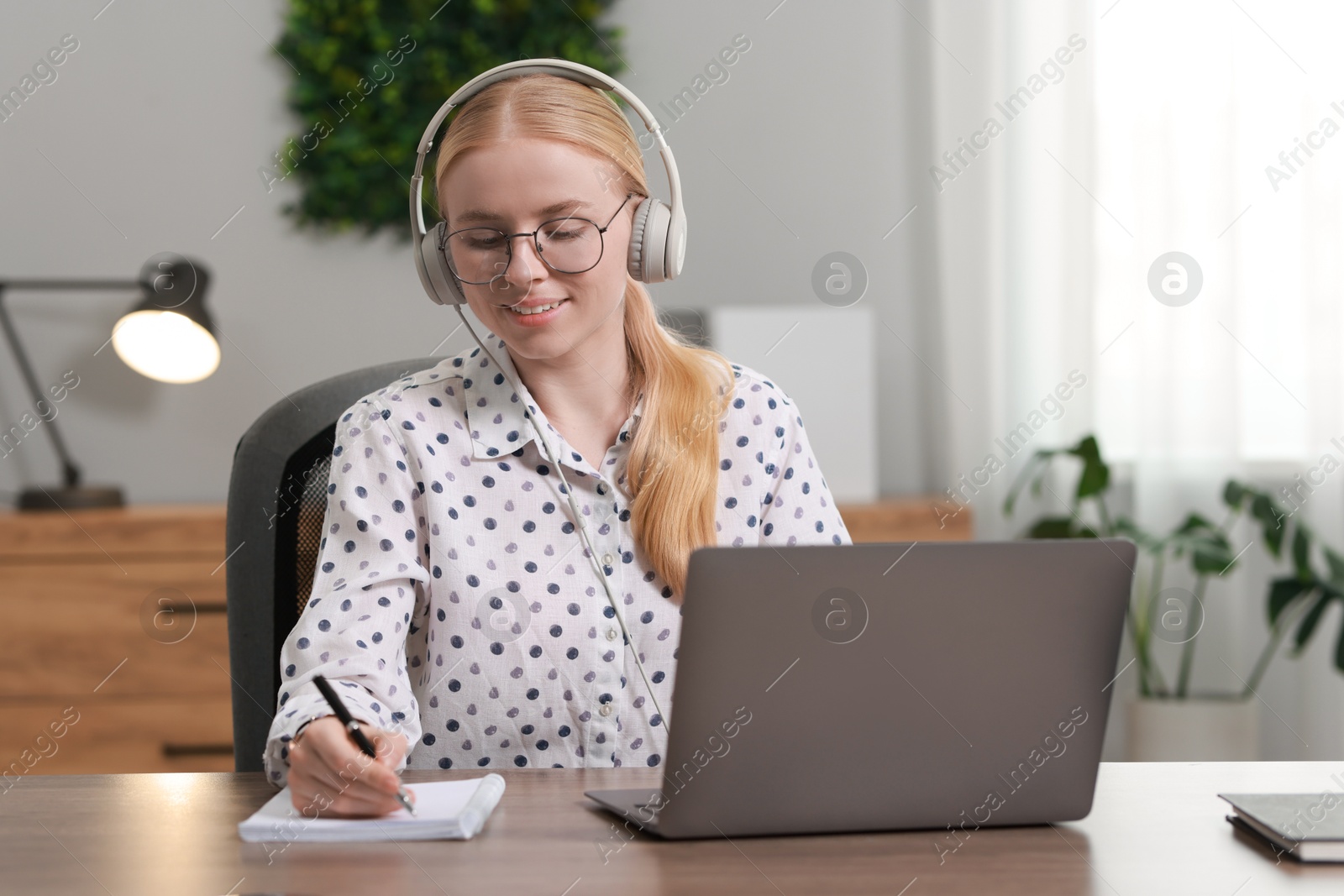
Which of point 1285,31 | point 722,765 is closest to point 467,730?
point 722,765

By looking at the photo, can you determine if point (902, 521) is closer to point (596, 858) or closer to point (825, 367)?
point (825, 367)

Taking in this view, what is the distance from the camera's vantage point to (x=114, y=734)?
221 centimetres

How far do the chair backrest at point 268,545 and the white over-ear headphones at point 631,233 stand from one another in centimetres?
19

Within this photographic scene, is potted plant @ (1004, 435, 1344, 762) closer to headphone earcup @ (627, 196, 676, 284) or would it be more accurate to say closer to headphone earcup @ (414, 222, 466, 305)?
headphone earcup @ (627, 196, 676, 284)

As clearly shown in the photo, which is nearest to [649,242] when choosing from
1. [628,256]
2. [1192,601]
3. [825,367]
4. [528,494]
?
[628,256]

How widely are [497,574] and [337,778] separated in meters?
0.39

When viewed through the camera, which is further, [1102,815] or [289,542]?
[289,542]

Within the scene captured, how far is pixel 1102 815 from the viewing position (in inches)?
30.5

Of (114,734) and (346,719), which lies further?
(114,734)

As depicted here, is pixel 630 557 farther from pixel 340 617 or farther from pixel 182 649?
pixel 182 649

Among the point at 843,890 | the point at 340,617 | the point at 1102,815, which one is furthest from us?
the point at 340,617

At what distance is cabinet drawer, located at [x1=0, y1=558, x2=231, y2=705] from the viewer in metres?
2.21

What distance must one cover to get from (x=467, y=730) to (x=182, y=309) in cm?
164

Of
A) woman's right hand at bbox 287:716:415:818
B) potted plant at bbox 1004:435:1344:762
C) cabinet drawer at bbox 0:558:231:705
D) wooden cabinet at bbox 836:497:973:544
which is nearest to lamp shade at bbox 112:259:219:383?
cabinet drawer at bbox 0:558:231:705
